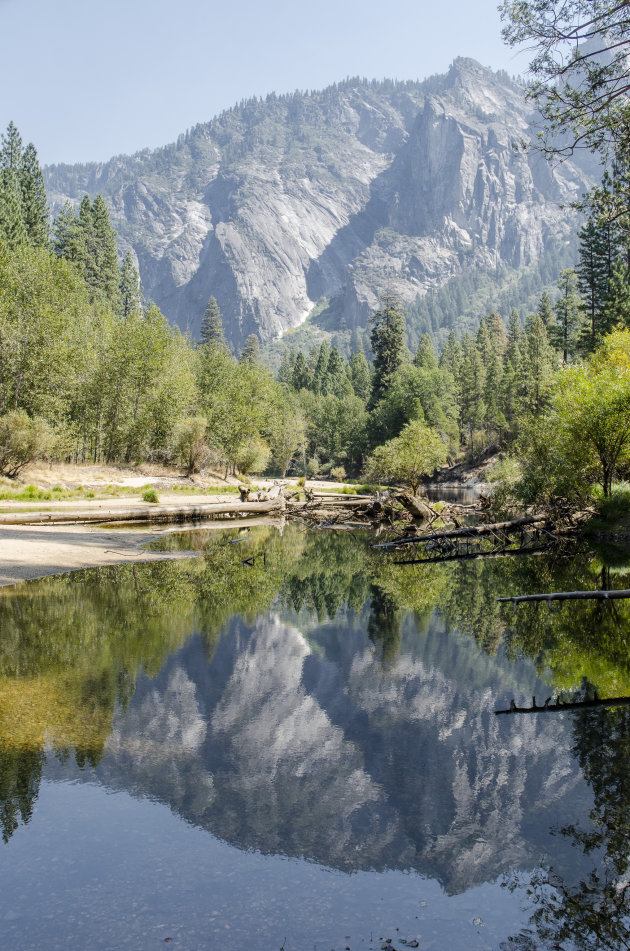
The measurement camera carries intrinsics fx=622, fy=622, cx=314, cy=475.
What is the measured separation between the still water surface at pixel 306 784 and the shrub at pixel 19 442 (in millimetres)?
25945

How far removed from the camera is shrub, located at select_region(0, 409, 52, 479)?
37594mm

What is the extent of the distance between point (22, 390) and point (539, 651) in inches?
1630

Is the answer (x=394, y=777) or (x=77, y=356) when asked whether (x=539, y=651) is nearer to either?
(x=394, y=777)

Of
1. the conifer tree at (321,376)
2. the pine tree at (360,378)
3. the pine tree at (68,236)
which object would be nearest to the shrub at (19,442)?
the pine tree at (68,236)

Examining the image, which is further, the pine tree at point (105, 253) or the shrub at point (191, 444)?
the pine tree at point (105, 253)

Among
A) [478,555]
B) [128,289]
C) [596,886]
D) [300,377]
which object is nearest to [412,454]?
[478,555]

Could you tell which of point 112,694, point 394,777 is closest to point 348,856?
point 394,777

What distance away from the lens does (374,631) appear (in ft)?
46.5

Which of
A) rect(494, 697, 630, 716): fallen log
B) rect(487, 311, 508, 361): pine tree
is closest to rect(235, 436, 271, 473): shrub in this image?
rect(494, 697, 630, 716): fallen log

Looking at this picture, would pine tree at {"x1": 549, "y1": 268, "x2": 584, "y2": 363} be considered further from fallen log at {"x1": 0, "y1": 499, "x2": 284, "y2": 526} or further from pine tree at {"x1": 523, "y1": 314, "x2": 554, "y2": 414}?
fallen log at {"x1": 0, "y1": 499, "x2": 284, "y2": 526}

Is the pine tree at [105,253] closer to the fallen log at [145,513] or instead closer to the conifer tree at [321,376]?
the fallen log at [145,513]

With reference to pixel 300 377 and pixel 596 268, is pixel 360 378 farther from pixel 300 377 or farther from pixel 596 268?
pixel 596 268

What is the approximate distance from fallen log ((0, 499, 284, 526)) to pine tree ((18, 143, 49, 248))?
41.6m

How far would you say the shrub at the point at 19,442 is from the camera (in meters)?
37.6
